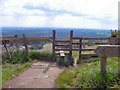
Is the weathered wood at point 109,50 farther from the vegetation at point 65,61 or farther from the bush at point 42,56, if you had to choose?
the bush at point 42,56

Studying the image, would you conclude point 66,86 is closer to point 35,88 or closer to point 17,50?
point 35,88

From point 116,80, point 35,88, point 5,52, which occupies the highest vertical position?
point 5,52

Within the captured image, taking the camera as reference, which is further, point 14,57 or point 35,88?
point 14,57

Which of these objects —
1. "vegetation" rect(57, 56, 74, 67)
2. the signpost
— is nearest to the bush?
"vegetation" rect(57, 56, 74, 67)

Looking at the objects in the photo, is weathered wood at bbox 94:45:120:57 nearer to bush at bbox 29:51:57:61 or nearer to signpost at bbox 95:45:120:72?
signpost at bbox 95:45:120:72

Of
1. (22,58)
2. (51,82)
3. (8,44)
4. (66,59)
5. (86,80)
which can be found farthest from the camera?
(8,44)

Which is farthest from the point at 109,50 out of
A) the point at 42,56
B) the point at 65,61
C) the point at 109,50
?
the point at 42,56

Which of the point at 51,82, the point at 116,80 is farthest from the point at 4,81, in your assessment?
the point at 116,80

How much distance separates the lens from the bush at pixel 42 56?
702cm

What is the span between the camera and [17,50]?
24.0 ft

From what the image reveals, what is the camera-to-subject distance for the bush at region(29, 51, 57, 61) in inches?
277

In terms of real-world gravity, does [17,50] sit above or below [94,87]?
above

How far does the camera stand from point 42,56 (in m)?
7.17

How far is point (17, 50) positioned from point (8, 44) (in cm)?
68
